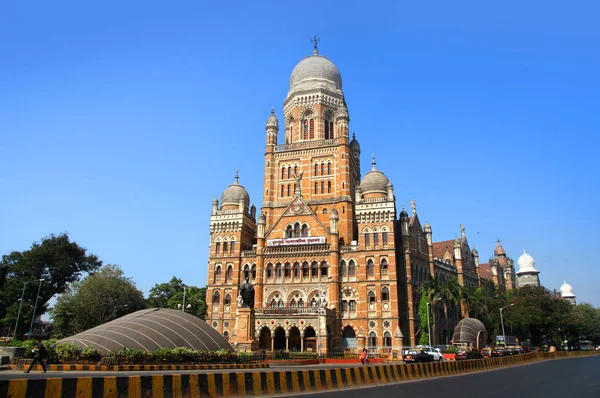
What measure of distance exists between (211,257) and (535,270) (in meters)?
87.0

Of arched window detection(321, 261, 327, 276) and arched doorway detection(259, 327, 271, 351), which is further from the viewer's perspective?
arched window detection(321, 261, 327, 276)

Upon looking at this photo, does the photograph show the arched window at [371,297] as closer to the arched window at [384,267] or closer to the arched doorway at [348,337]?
the arched window at [384,267]

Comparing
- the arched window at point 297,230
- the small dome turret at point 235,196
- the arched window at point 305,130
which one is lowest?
the arched window at point 297,230

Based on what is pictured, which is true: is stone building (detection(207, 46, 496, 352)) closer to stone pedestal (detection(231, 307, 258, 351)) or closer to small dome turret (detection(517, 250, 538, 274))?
stone pedestal (detection(231, 307, 258, 351))

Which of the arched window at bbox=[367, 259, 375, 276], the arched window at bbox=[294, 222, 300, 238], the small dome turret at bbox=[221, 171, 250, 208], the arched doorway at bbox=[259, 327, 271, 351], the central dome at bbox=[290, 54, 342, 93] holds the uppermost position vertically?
the central dome at bbox=[290, 54, 342, 93]

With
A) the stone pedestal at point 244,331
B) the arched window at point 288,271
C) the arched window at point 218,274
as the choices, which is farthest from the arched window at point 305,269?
the stone pedestal at point 244,331

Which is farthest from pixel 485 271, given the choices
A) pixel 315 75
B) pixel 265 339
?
pixel 265 339

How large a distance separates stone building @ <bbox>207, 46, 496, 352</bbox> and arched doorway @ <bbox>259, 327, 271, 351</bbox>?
15 cm

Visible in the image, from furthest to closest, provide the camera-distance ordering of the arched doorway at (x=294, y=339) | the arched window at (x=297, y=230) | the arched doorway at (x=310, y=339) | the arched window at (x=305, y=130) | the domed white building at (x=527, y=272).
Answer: the domed white building at (x=527, y=272)
the arched window at (x=305, y=130)
the arched window at (x=297, y=230)
the arched doorway at (x=294, y=339)
the arched doorway at (x=310, y=339)

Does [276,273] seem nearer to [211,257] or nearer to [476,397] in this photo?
[211,257]

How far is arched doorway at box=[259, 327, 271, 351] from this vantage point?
51.8 metres

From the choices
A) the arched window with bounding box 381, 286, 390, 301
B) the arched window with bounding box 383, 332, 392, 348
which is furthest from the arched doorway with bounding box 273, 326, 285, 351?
the arched window with bounding box 381, 286, 390, 301

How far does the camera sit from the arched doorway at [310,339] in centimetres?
5086

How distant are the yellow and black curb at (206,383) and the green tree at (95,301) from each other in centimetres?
4951
